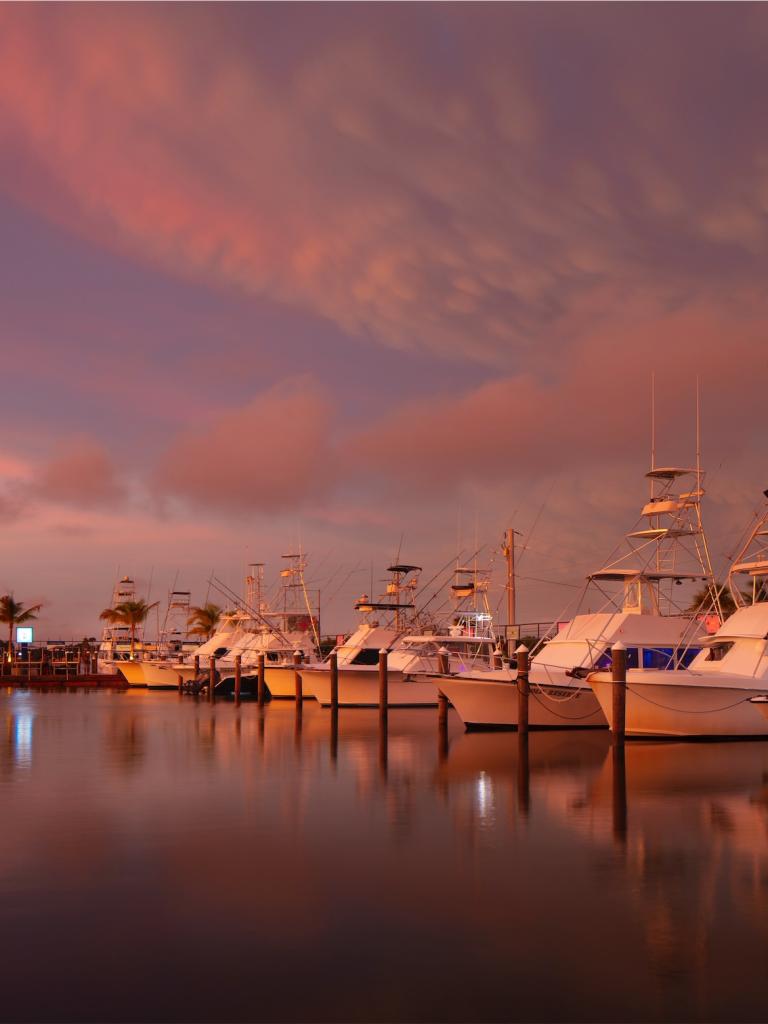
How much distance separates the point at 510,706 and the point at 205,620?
7845 centimetres

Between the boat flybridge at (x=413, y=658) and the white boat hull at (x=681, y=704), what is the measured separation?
54.2 ft

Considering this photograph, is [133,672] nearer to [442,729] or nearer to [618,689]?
[442,729]

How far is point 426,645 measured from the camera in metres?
50.9

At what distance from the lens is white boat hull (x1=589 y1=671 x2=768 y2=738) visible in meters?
30.0

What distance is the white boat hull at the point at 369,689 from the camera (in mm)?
50469

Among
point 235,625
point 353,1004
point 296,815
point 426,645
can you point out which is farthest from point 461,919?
point 235,625

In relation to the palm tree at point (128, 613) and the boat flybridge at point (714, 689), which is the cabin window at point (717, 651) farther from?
the palm tree at point (128, 613)

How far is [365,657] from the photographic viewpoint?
173 ft

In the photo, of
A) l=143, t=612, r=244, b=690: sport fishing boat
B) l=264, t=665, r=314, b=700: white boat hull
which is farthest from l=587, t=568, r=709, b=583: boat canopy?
l=143, t=612, r=244, b=690: sport fishing boat

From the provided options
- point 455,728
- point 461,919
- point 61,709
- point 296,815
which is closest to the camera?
point 461,919

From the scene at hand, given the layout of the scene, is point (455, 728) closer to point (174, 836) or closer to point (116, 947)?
point (174, 836)

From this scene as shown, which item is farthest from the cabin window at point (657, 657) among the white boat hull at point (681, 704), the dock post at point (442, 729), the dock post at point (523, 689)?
the dock post at point (442, 729)

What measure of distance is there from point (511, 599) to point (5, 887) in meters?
46.1

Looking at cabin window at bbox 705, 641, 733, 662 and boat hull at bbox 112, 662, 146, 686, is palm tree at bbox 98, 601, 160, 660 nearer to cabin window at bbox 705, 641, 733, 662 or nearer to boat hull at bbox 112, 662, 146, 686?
boat hull at bbox 112, 662, 146, 686
